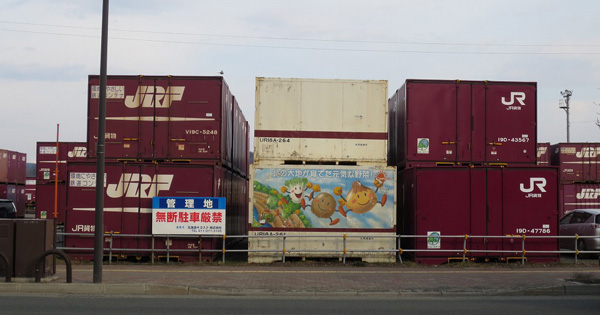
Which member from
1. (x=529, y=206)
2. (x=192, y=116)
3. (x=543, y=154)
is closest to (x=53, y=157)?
(x=192, y=116)

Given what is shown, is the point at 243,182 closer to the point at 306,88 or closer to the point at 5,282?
the point at 306,88

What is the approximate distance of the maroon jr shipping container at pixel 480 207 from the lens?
16.8 m

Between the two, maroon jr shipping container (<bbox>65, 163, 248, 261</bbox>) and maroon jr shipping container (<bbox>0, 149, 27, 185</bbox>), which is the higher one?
maroon jr shipping container (<bbox>0, 149, 27, 185</bbox>)

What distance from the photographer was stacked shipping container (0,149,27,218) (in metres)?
35.6

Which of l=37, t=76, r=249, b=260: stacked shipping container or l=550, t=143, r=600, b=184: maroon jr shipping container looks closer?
l=37, t=76, r=249, b=260: stacked shipping container

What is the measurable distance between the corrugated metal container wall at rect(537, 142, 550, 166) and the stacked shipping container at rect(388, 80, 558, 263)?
40.9 feet

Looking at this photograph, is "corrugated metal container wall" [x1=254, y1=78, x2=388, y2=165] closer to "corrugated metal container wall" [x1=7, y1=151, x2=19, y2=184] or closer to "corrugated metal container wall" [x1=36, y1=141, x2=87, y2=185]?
"corrugated metal container wall" [x1=36, y1=141, x2=87, y2=185]

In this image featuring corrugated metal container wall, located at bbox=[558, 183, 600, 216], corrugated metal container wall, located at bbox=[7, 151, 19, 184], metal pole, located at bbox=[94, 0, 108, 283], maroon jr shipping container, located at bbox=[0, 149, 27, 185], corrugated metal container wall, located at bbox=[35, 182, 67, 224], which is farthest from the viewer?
corrugated metal container wall, located at bbox=[7, 151, 19, 184]

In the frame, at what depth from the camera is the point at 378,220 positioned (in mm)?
16891

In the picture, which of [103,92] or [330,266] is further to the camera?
[330,266]

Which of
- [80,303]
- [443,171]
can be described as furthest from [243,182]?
[80,303]

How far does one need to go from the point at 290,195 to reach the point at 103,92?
6.03 metres

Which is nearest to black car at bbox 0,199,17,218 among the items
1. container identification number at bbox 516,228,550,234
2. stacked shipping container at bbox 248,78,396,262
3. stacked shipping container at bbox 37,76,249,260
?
stacked shipping container at bbox 37,76,249,260

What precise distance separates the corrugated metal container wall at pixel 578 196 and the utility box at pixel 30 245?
22317mm
